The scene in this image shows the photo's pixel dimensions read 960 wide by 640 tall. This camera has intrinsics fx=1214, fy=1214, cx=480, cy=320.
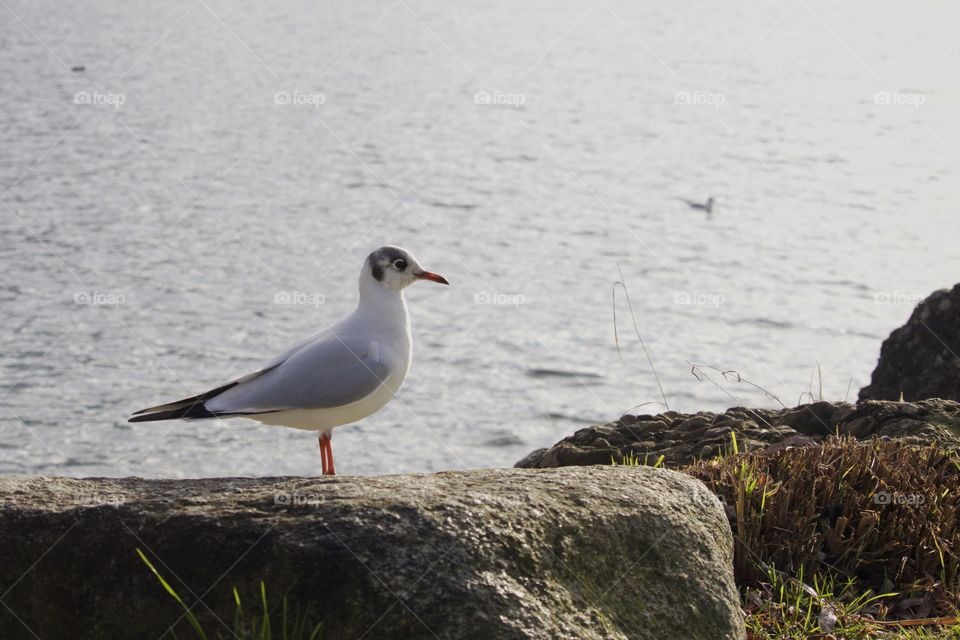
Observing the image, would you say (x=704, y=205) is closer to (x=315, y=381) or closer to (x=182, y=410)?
(x=315, y=381)

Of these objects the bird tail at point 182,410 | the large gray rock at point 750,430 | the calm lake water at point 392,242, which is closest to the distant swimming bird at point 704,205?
the calm lake water at point 392,242

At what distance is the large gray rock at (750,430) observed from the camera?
22.9 ft

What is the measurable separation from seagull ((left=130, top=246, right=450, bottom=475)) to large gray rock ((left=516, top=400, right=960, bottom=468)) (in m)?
1.29

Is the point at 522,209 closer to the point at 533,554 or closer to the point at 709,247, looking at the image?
the point at 709,247

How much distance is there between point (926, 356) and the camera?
8.59m

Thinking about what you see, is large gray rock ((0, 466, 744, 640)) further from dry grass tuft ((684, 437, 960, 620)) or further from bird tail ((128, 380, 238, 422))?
bird tail ((128, 380, 238, 422))

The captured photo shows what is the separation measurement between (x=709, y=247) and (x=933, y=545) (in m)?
15.6

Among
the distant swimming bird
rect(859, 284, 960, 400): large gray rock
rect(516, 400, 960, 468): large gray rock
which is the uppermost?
the distant swimming bird

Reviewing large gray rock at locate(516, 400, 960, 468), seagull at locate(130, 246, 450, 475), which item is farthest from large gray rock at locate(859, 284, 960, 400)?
seagull at locate(130, 246, 450, 475)

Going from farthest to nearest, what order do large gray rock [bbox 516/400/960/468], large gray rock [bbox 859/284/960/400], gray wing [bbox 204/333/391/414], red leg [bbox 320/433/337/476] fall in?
1. large gray rock [bbox 859/284/960/400]
2. large gray rock [bbox 516/400/960/468]
3. red leg [bbox 320/433/337/476]
4. gray wing [bbox 204/333/391/414]

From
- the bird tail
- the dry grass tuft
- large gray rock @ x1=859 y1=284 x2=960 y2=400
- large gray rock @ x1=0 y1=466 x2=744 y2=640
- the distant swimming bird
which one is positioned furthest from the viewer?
the distant swimming bird

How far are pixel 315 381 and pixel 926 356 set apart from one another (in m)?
4.56

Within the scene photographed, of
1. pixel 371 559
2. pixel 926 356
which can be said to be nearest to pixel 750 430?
pixel 926 356

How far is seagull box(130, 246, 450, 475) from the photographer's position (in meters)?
6.42
